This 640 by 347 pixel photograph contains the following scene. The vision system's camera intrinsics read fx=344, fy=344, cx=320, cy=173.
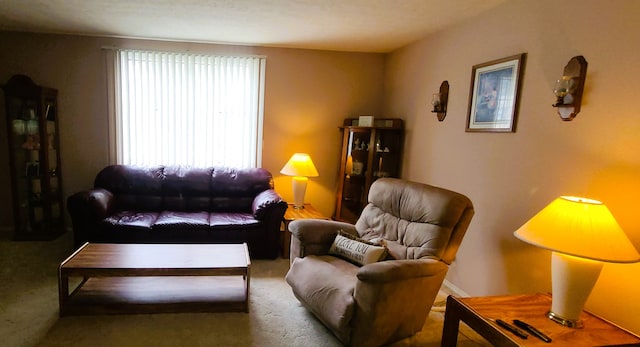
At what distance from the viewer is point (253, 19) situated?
10.4ft

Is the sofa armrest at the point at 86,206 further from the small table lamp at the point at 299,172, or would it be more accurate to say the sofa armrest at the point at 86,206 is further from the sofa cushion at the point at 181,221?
the small table lamp at the point at 299,172

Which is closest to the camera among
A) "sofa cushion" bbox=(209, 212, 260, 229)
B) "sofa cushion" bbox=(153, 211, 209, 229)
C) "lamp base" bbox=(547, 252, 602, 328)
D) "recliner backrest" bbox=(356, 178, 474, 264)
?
"lamp base" bbox=(547, 252, 602, 328)

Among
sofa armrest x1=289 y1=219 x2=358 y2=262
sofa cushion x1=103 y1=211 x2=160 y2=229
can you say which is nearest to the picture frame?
sofa armrest x1=289 y1=219 x2=358 y2=262

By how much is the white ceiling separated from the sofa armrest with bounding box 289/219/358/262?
5.69 feet

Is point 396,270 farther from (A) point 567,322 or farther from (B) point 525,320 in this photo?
(A) point 567,322

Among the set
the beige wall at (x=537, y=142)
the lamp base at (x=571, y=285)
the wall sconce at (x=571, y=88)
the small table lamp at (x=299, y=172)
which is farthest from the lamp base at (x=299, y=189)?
the lamp base at (x=571, y=285)

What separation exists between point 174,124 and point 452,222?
10.8 feet

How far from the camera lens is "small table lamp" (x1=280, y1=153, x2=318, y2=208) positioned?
12.7ft

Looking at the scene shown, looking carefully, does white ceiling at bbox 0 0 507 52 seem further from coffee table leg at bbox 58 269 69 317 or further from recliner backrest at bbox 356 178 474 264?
coffee table leg at bbox 58 269 69 317

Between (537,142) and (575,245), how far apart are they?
950mm

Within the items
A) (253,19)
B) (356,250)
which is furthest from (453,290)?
(253,19)

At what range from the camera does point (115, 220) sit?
3281mm

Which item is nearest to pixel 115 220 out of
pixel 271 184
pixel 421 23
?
pixel 271 184

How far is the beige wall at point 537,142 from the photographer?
1748mm
